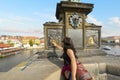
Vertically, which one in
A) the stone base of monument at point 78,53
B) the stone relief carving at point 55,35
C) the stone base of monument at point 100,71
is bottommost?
the stone base of monument at point 100,71

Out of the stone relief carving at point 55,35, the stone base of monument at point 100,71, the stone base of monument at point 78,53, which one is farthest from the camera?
the stone relief carving at point 55,35

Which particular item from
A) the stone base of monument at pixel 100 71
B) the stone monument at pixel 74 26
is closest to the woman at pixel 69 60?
the stone base of monument at pixel 100 71

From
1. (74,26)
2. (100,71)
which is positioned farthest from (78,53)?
(100,71)

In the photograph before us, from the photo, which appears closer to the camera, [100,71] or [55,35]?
[100,71]

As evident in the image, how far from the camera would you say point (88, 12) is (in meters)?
11.0

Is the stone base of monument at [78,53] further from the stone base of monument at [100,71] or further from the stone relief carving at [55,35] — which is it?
the stone base of monument at [100,71]

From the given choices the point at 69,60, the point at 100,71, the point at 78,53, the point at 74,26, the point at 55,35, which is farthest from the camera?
the point at 74,26

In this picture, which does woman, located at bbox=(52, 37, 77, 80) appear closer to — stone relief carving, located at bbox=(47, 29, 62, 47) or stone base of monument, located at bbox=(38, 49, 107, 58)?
stone base of monument, located at bbox=(38, 49, 107, 58)

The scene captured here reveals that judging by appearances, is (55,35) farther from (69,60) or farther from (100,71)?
(69,60)

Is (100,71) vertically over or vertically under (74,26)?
under

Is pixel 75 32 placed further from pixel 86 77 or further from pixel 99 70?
pixel 86 77

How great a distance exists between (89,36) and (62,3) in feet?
8.60

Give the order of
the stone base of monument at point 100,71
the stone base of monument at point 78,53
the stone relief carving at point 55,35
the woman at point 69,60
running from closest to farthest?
the woman at point 69,60 < the stone base of monument at point 100,71 < the stone base of monument at point 78,53 < the stone relief carving at point 55,35

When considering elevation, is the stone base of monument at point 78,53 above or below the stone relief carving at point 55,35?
below
